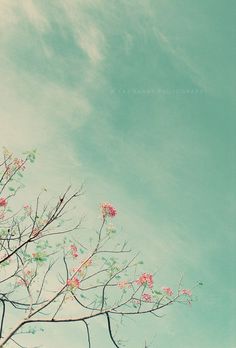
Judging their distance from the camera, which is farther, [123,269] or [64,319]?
[123,269]

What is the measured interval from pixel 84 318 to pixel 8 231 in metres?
2.53

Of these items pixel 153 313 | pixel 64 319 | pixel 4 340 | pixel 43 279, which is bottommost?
pixel 4 340

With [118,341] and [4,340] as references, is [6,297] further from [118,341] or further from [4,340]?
[118,341]

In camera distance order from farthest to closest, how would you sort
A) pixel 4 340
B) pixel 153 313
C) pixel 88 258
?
1. pixel 88 258
2. pixel 153 313
3. pixel 4 340

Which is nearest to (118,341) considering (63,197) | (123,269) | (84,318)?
(84,318)

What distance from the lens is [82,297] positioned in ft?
31.8

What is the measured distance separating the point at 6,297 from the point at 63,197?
3.01 metres

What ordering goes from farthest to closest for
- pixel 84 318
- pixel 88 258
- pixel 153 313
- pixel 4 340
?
→ pixel 88 258 < pixel 153 313 < pixel 84 318 < pixel 4 340

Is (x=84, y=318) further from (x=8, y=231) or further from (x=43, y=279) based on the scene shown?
(x=8, y=231)

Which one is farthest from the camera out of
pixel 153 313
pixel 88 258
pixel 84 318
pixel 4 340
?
pixel 88 258

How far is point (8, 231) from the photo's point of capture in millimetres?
9469

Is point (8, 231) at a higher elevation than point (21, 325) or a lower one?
higher

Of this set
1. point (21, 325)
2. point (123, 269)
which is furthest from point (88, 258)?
point (21, 325)

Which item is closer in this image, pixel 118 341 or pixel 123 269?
pixel 118 341
